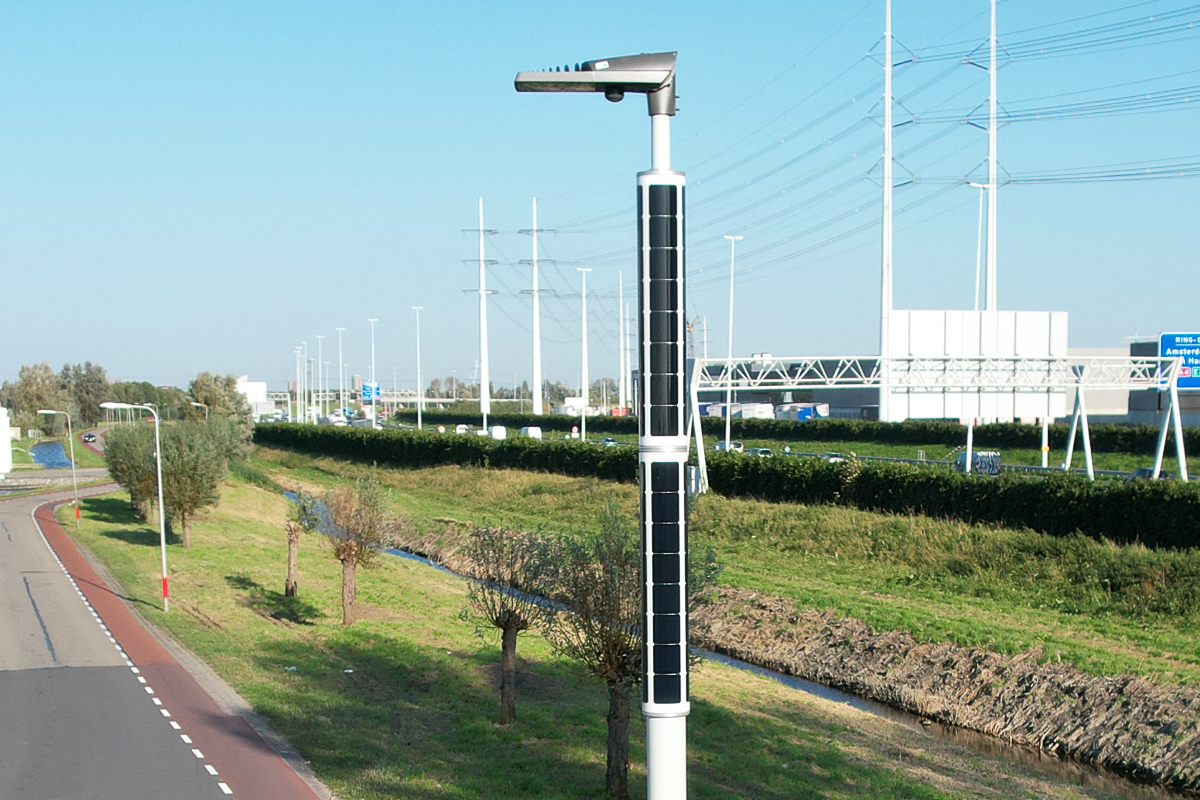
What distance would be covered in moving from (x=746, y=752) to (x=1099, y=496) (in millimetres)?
19467

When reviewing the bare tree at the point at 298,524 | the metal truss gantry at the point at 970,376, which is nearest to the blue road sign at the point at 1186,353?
the metal truss gantry at the point at 970,376

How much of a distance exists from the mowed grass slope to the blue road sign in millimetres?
10472

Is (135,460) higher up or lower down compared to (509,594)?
higher up

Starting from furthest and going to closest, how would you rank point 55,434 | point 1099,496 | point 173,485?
point 55,434 < point 173,485 < point 1099,496

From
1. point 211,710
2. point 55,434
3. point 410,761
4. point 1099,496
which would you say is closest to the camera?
point 410,761

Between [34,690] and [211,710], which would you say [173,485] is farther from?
[211,710]

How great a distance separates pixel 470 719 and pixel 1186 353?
105 ft

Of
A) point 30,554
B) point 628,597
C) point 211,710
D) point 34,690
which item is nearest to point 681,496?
point 628,597

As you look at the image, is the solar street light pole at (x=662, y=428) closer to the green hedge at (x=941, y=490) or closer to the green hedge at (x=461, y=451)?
the green hedge at (x=941, y=490)

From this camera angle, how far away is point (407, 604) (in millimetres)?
34969

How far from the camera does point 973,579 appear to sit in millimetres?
33688

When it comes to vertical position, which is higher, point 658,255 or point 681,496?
point 658,255

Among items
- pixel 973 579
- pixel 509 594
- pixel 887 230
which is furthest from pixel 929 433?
pixel 509 594

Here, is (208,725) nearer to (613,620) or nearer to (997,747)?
(613,620)
